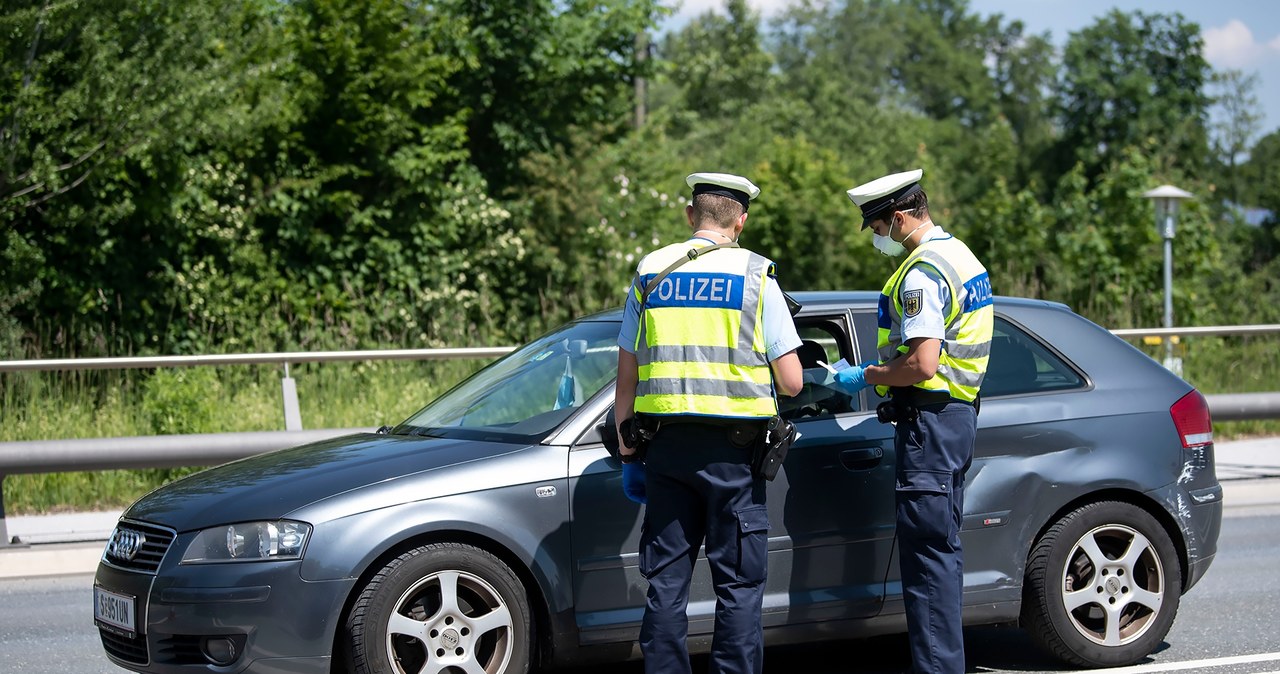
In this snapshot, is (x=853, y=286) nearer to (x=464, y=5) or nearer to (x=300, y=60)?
(x=464, y=5)

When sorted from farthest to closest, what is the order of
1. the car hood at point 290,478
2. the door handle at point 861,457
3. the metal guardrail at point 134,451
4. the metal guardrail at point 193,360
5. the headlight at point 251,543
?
the metal guardrail at point 193,360 → the metal guardrail at point 134,451 → the door handle at point 861,457 → the car hood at point 290,478 → the headlight at point 251,543

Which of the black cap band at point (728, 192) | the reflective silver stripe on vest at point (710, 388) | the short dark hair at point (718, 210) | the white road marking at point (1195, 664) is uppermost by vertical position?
the black cap band at point (728, 192)

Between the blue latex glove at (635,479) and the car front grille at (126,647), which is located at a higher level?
the blue latex glove at (635,479)

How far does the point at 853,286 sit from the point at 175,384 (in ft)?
57.0

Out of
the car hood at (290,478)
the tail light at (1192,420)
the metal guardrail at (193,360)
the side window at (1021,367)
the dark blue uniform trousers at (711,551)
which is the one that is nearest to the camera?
the dark blue uniform trousers at (711,551)

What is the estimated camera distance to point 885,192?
4816 millimetres

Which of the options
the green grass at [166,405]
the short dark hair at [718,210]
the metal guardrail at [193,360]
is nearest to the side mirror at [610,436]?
the short dark hair at [718,210]

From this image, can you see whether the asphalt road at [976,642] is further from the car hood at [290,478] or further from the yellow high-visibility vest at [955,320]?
the yellow high-visibility vest at [955,320]

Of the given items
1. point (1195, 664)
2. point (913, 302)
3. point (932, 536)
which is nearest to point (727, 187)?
point (913, 302)

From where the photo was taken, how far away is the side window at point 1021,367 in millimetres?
5469

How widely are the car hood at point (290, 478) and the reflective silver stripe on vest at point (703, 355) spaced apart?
801 millimetres

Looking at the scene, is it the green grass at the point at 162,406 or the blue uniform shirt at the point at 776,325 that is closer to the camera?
the blue uniform shirt at the point at 776,325

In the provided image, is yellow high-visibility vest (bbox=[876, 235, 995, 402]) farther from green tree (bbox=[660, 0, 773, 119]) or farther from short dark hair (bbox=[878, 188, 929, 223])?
green tree (bbox=[660, 0, 773, 119])

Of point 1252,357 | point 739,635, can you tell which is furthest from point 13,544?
point 1252,357
